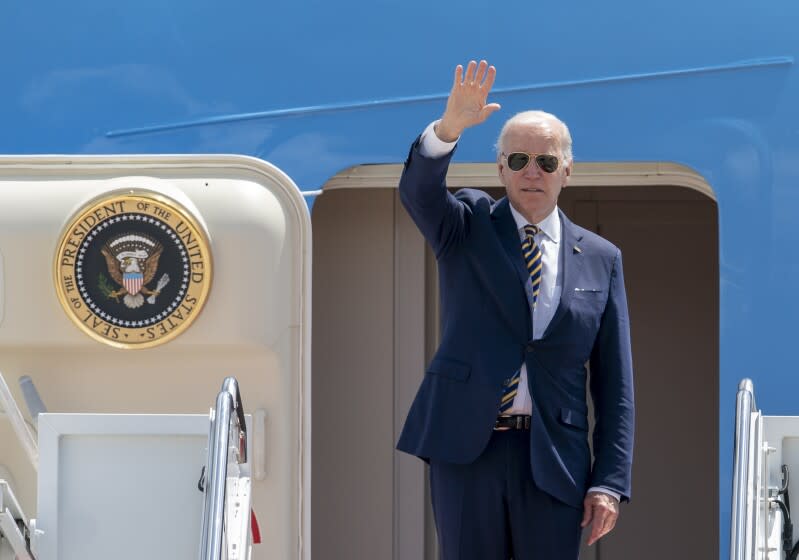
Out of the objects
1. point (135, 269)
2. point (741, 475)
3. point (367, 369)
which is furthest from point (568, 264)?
point (367, 369)

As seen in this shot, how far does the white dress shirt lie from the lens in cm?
296

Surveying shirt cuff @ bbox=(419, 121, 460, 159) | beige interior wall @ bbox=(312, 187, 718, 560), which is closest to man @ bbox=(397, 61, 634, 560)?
shirt cuff @ bbox=(419, 121, 460, 159)

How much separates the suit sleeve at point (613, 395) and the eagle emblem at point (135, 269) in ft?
4.34

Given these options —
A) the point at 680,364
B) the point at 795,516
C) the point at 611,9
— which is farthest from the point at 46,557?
the point at 680,364

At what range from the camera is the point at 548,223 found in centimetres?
306

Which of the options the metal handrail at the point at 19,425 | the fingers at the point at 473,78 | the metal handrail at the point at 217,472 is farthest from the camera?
the metal handrail at the point at 19,425

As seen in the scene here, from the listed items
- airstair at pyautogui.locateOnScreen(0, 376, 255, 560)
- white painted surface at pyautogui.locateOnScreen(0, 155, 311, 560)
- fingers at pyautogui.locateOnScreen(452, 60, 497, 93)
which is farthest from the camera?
white painted surface at pyautogui.locateOnScreen(0, 155, 311, 560)

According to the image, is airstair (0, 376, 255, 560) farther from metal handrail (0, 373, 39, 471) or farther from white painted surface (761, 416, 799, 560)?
white painted surface (761, 416, 799, 560)

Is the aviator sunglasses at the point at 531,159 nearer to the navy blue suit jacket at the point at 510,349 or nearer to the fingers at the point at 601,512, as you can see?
the navy blue suit jacket at the point at 510,349

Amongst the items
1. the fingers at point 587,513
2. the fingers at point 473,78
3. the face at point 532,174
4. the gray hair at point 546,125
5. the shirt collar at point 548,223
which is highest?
the fingers at point 473,78

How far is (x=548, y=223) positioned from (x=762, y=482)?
85 cm

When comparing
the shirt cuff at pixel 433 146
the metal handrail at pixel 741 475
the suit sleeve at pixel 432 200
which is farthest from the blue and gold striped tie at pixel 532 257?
the metal handrail at pixel 741 475

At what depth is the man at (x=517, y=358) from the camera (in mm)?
2893

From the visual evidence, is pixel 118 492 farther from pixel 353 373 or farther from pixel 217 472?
pixel 353 373
